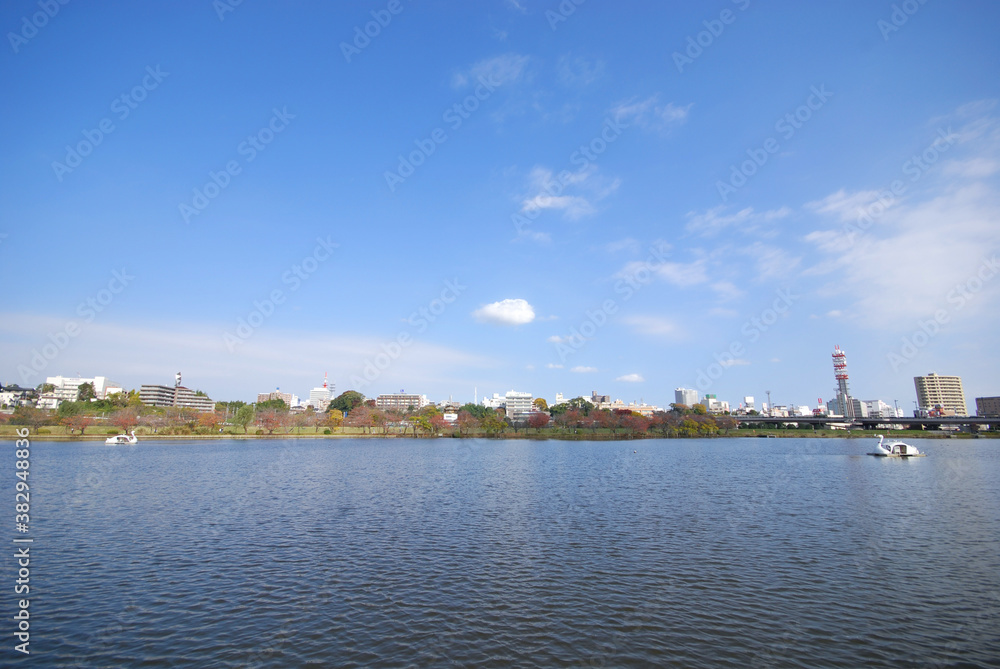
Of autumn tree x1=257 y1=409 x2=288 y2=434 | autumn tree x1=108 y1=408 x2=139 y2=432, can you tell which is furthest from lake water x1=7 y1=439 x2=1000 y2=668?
autumn tree x1=257 y1=409 x2=288 y2=434

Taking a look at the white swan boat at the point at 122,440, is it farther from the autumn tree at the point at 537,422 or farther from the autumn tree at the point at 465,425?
the autumn tree at the point at 537,422

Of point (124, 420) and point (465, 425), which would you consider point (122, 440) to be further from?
point (465, 425)

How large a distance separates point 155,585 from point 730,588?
76.0 ft

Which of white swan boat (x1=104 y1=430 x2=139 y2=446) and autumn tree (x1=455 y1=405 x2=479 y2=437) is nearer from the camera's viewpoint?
white swan boat (x1=104 y1=430 x2=139 y2=446)

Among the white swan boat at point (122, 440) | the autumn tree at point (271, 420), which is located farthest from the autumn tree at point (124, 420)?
the autumn tree at point (271, 420)

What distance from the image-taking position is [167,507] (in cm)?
3309

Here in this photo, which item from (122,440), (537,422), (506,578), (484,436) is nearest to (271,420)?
(122,440)

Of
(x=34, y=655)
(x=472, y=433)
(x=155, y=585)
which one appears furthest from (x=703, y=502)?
(x=472, y=433)

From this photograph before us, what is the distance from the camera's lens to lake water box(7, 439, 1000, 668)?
1370 cm

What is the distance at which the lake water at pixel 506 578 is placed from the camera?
13703 mm

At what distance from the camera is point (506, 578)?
65.0 ft

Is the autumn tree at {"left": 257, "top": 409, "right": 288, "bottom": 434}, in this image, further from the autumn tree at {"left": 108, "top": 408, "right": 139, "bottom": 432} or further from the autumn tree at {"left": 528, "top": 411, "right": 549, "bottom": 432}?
the autumn tree at {"left": 528, "top": 411, "right": 549, "bottom": 432}

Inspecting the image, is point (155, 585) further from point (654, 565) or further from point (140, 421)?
point (140, 421)

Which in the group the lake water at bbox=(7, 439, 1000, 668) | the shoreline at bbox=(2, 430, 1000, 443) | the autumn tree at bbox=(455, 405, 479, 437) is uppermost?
the autumn tree at bbox=(455, 405, 479, 437)
